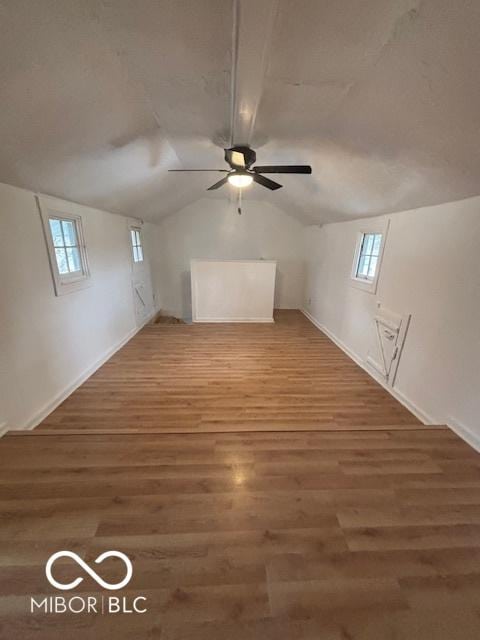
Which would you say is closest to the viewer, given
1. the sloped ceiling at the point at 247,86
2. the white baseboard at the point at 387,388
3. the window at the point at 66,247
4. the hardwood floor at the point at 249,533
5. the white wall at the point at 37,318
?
the hardwood floor at the point at 249,533

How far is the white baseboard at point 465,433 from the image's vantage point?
1.86 m

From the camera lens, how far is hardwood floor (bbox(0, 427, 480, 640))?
3.04 ft

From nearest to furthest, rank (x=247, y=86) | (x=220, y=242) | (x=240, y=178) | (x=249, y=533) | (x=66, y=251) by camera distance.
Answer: (x=249, y=533) < (x=247, y=86) < (x=240, y=178) < (x=66, y=251) < (x=220, y=242)

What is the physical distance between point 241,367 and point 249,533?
7.47 ft

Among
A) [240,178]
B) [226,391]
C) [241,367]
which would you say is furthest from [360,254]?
[226,391]

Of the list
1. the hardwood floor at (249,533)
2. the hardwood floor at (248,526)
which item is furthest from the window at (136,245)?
the hardwood floor at (249,533)

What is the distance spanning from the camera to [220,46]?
130 cm

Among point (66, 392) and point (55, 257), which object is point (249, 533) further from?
point (55, 257)

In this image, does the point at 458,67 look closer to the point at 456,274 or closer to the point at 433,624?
the point at 456,274

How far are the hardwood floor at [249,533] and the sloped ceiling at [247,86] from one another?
204 cm

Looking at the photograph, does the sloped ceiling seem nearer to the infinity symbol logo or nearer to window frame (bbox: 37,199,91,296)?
window frame (bbox: 37,199,91,296)

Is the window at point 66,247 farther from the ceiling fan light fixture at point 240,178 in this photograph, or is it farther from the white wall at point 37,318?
the ceiling fan light fixture at point 240,178

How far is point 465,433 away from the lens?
1.95 meters

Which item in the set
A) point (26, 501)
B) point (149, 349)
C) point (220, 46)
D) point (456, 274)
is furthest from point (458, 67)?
point (149, 349)
